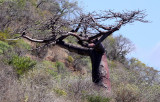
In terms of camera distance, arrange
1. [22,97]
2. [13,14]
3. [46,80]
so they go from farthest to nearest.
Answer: [13,14] < [46,80] < [22,97]

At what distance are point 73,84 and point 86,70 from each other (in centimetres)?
1465

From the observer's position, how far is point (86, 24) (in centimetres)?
905

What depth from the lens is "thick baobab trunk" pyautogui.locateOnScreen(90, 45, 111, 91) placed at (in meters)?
9.46

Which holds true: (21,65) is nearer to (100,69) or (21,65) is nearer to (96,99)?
(100,69)

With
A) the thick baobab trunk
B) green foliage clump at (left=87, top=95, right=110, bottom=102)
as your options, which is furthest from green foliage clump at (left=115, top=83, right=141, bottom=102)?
the thick baobab trunk

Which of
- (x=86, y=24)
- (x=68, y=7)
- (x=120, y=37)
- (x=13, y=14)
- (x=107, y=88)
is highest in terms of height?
(x=86, y=24)

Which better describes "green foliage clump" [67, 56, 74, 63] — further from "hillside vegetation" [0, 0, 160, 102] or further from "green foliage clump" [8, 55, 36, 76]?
"green foliage clump" [8, 55, 36, 76]

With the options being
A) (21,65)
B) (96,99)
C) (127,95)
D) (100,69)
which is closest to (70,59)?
(100,69)

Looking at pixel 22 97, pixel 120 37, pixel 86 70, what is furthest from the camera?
pixel 120 37

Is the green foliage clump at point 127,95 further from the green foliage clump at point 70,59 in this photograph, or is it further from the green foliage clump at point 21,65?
the green foliage clump at point 70,59

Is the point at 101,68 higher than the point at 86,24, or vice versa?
the point at 86,24

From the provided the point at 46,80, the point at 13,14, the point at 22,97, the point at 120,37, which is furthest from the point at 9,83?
the point at 120,37

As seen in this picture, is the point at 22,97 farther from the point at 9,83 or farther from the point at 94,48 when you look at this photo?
the point at 94,48

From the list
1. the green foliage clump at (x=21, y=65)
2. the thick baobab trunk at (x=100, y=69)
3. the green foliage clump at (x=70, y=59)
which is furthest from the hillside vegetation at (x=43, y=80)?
the green foliage clump at (x=70, y=59)
